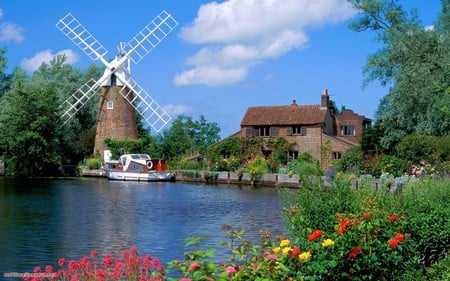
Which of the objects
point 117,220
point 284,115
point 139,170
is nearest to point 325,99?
point 284,115

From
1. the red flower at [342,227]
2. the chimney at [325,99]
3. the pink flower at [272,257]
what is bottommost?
the pink flower at [272,257]

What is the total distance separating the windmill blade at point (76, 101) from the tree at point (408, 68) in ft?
98.7

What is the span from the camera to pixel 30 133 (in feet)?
182

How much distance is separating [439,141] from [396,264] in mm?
26294

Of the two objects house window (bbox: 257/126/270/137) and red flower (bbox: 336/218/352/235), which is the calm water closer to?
red flower (bbox: 336/218/352/235)

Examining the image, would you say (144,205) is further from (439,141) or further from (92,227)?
(439,141)

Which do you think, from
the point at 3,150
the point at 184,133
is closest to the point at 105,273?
the point at 3,150

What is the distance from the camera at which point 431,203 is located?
12094 mm

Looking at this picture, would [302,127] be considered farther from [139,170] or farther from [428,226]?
[428,226]

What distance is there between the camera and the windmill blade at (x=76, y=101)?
60219mm

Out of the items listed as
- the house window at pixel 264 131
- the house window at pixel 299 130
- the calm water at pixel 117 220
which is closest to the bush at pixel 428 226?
the calm water at pixel 117 220

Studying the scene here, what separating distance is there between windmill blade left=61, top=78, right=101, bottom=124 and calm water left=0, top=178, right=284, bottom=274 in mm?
20431

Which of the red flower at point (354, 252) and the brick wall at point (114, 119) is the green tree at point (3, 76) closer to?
the brick wall at point (114, 119)

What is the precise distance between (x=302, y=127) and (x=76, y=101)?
78.4 feet
